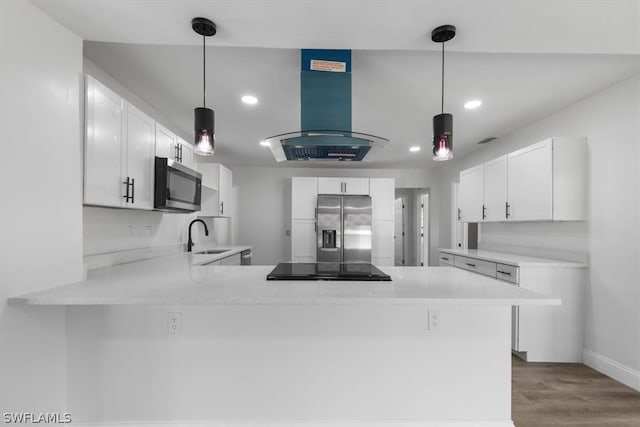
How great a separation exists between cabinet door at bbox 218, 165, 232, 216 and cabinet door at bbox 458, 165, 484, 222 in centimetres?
367

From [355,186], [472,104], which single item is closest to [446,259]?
[355,186]

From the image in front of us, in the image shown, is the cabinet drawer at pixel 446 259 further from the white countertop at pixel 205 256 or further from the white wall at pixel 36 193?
the white wall at pixel 36 193

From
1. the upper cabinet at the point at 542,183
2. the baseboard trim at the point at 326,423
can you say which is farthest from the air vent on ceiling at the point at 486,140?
the baseboard trim at the point at 326,423

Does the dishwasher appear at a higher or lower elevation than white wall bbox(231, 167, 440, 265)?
lower

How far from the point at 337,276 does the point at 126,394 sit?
1.46m

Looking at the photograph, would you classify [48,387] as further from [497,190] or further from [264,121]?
[497,190]

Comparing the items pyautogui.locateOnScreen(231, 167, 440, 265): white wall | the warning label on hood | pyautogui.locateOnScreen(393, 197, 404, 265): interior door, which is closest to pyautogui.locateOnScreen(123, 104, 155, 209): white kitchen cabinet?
the warning label on hood

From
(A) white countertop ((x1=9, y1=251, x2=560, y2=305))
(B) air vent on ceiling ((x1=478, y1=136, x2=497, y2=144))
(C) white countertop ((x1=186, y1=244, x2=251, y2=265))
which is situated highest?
(B) air vent on ceiling ((x1=478, y1=136, x2=497, y2=144))

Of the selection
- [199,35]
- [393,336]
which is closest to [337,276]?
[393,336]

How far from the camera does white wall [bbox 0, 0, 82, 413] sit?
1312 mm

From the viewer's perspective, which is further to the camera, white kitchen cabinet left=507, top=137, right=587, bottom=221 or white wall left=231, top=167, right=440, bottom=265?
white wall left=231, top=167, right=440, bottom=265

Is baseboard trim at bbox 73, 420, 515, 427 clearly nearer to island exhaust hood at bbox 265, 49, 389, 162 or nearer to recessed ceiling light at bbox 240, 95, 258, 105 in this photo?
island exhaust hood at bbox 265, 49, 389, 162

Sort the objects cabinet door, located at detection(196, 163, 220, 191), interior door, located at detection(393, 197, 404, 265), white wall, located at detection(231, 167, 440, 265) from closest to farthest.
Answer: cabinet door, located at detection(196, 163, 220, 191) < white wall, located at detection(231, 167, 440, 265) < interior door, located at detection(393, 197, 404, 265)

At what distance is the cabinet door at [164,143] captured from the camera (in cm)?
244
